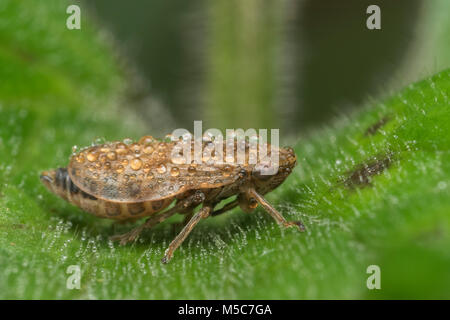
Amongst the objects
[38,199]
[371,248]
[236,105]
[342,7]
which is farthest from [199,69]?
[371,248]

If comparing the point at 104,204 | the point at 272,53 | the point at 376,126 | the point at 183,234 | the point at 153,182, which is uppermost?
the point at 272,53

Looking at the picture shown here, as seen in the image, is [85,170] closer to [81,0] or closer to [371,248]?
[371,248]

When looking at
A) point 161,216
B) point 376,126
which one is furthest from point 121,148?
point 376,126

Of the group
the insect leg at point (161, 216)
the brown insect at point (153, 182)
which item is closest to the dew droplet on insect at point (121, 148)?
the brown insect at point (153, 182)

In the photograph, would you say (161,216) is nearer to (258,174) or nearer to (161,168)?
(161,168)

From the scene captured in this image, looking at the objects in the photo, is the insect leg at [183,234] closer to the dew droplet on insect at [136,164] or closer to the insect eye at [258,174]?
the insect eye at [258,174]

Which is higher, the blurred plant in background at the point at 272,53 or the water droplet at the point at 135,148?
the blurred plant in background at the point at 272,53

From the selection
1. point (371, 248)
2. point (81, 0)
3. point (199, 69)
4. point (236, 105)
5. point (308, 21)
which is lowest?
point (371, 248)

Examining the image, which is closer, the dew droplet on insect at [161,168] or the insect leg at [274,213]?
the insect leg at [274,213]
